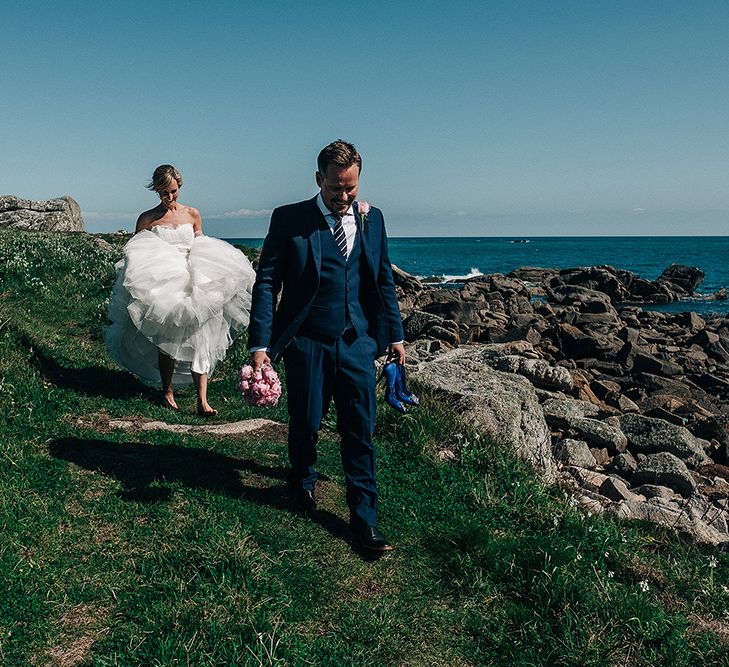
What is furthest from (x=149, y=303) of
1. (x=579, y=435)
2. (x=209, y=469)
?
(x=579, y=435)

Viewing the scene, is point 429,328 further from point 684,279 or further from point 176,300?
point 684,279

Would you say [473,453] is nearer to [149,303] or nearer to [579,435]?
[149,303]

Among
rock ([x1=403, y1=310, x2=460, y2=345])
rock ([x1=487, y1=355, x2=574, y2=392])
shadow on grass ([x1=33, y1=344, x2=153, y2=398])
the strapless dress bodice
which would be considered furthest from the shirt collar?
rock ([x1=403, y1=310, x2=460, y2=345])

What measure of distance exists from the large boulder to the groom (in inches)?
1154

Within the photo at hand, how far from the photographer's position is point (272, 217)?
5062 millimetres

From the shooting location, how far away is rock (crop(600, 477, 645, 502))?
873 centimetres

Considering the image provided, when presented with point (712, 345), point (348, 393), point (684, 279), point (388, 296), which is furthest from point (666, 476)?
point (684, 279)

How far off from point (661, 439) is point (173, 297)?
26.0 ft

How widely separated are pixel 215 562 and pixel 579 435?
25.5 feet

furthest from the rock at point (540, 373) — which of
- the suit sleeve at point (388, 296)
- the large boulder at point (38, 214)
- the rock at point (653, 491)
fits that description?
the large boulder at point (38, 214)

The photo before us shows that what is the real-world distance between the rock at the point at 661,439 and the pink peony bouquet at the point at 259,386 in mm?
8157

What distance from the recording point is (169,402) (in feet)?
26.2

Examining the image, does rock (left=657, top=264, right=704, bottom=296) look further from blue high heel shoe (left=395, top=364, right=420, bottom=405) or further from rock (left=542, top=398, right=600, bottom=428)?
blue high heel shoe (left=395, top=364, right=420, bottom=405)

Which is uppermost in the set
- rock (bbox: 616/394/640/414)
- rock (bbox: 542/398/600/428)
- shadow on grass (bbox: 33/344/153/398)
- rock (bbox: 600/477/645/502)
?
shadow on grass (bbox: 33/344/153/398)
